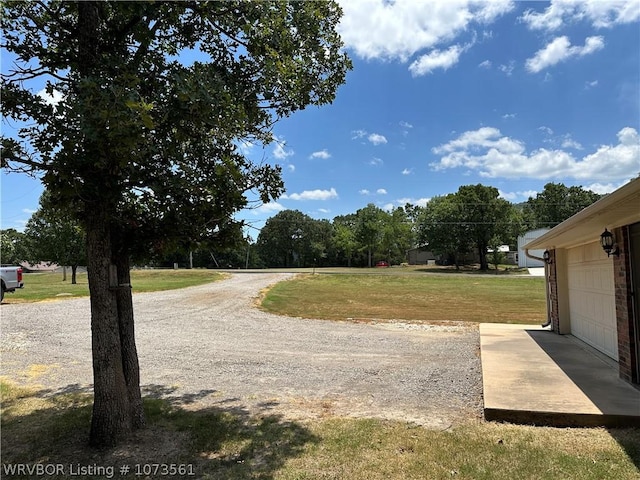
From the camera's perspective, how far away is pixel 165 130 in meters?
3.55

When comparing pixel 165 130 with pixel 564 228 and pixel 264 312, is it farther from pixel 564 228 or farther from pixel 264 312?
pixel 264 312

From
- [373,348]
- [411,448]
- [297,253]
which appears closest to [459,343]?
[373,348]

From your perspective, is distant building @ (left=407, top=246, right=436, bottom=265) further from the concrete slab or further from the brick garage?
the concrete slab

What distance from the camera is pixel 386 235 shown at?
191 feet

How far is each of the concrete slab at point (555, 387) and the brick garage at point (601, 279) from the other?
0.38 meters

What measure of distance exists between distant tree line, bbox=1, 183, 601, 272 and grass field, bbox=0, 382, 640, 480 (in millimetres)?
23230

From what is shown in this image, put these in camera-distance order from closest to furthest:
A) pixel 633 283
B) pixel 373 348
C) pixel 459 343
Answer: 1. pixel 633 283
2. pixel 373 348
3. pixel 459 343

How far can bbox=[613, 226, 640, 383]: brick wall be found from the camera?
5281 mm

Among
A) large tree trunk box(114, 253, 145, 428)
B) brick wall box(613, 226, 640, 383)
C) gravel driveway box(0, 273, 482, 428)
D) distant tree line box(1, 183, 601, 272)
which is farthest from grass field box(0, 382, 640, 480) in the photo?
distant tree line box(1, 183, 601, 272)

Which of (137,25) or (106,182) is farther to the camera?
(137,25)

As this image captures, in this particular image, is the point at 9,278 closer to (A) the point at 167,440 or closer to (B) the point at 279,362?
(B) the point at 279,362

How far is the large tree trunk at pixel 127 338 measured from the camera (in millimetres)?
4219

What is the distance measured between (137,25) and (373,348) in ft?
23.5

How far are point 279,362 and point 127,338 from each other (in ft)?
12.6
